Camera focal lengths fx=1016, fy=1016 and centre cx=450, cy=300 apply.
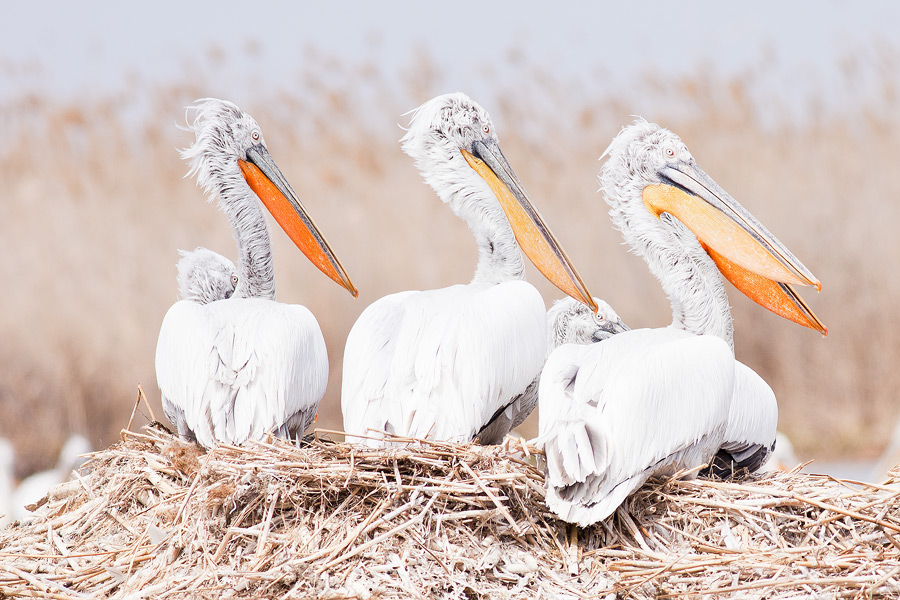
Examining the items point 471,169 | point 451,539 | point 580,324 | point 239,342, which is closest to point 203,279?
point 239,342

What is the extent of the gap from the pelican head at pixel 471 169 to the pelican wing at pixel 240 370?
0.77 metres

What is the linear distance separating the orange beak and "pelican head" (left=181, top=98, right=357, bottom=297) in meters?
1.30

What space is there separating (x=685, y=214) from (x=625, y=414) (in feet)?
3.39

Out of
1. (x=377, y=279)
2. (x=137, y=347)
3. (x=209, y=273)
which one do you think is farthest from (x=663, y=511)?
(x=137, y=347)

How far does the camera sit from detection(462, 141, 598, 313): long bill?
3.74 metres

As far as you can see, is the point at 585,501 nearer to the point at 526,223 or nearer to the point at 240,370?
the point at 240,370

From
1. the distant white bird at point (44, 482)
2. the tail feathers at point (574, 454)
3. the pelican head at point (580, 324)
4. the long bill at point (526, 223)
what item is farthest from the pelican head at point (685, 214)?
the distant white bird at point (44, 482)

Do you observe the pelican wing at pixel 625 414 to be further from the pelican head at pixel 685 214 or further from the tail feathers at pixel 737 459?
the pelican head at pixel 685 214

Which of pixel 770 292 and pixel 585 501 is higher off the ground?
pixel 770 292

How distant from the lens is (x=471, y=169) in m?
3.93

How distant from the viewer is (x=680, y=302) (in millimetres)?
3531

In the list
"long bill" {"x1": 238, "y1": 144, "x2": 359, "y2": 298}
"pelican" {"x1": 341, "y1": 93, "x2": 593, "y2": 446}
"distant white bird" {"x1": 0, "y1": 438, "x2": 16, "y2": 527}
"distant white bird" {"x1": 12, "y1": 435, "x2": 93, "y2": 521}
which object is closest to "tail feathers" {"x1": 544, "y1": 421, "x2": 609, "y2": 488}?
"pelican" {"x1": 341, "y1": 93, "x2": 593, "y2": 446}

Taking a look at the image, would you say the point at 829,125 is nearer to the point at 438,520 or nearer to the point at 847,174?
the point at 847,174

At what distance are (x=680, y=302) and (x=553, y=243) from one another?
1.80 ft
